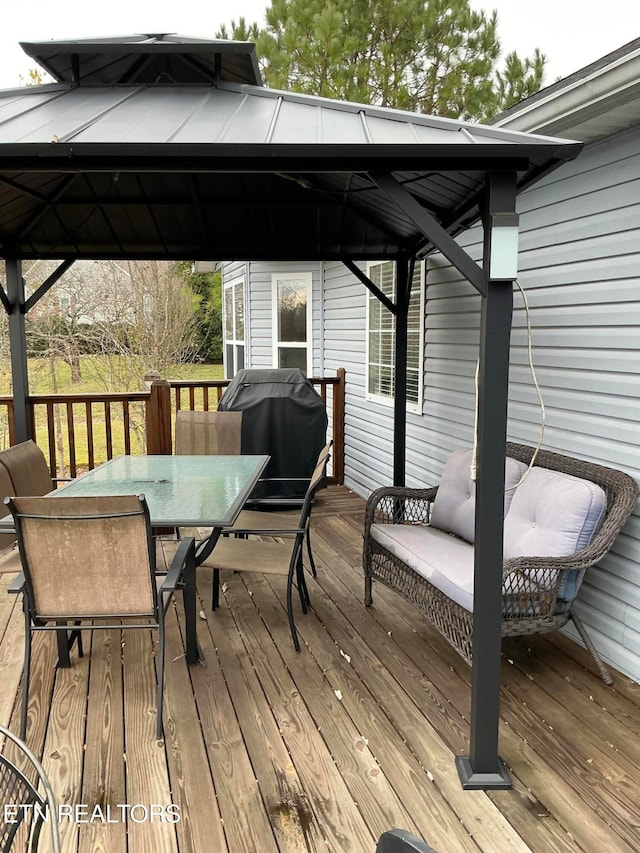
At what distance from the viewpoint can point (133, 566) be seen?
8.63 feet

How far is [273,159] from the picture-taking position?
2275mm

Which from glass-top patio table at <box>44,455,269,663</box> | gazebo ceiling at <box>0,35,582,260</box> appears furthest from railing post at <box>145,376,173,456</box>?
glass-top patio table at <box>44,455,269,663</box>

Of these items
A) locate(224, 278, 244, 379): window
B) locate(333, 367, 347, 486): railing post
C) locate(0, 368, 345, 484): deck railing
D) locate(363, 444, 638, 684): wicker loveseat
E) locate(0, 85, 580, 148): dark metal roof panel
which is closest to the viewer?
locate(0, 85, 580, 148): dark metal roof panel

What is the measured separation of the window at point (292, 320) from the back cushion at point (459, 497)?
4.66m

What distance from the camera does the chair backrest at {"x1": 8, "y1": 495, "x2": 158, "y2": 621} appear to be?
8.33 feet

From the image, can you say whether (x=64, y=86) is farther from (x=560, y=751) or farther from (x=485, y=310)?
(x=560, y=751)

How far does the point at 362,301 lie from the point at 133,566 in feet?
16.0

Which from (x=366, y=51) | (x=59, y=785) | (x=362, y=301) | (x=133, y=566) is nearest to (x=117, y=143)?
(x=133, y=566)

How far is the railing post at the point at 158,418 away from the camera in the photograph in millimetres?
5795

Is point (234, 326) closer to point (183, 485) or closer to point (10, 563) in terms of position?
point (183, 485)

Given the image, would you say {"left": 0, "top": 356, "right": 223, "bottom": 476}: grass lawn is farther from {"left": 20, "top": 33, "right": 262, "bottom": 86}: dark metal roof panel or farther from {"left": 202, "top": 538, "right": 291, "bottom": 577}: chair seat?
{"left": 20, "top": 33, "right": 262, "bottom": 86}: dark metal roof panel

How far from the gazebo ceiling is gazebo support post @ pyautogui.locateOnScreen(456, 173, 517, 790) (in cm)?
23

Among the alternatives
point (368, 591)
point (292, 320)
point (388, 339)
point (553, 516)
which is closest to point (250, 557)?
point (368, 591)

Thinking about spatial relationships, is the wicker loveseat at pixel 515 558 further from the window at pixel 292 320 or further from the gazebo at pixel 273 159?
the window at pixel 292 320
